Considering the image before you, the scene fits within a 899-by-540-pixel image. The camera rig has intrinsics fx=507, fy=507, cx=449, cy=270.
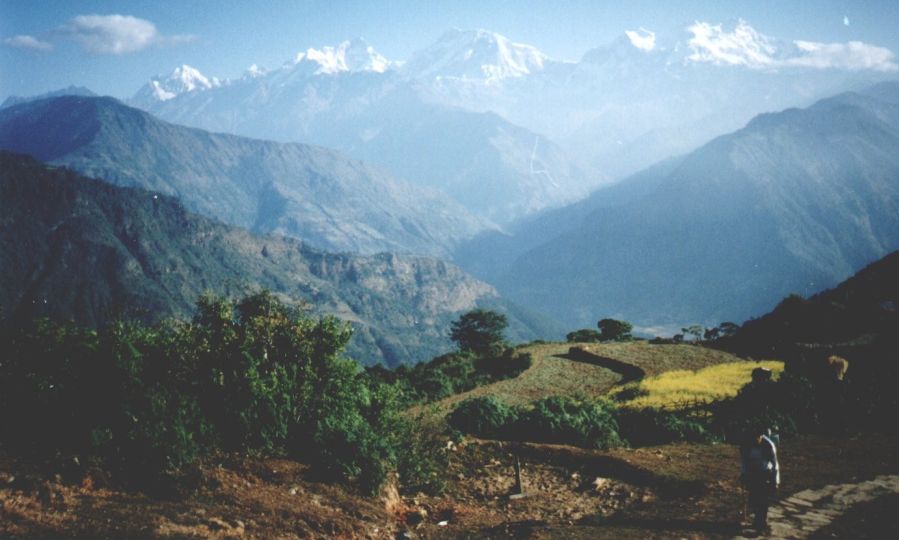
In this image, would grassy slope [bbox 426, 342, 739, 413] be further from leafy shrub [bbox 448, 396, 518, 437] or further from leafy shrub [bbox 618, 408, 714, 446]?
leafy shrub [bbox 618, 408, 714, 446]

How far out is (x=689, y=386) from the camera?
32.8 metres

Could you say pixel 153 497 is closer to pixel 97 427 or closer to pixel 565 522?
pixel 97 427

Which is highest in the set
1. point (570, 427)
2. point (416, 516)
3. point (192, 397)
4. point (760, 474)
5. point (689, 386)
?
point (192, 397)

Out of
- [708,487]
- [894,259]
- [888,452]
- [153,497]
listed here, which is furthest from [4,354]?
[894,259]

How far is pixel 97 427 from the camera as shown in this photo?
10.0 m

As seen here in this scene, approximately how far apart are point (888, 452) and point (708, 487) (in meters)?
7.81

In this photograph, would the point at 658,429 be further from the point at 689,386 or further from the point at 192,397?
the point at 192,397

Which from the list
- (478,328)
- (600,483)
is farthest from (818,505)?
(478,328)

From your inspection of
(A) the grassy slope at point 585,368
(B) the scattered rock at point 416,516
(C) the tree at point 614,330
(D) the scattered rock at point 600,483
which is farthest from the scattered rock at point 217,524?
(C) the tree at point 614,330

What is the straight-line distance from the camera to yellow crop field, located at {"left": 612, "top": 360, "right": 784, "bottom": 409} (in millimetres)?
28922

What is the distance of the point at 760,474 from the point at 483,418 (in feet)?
37.7

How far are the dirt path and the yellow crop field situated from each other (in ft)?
43.0

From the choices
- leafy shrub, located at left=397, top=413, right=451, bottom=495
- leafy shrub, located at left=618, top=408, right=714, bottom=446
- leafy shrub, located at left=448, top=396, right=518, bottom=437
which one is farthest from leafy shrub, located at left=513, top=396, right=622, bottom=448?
leafy shrub, located at left=397, top=413, right=451, bottom=495

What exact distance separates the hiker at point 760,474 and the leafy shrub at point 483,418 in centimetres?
1054
